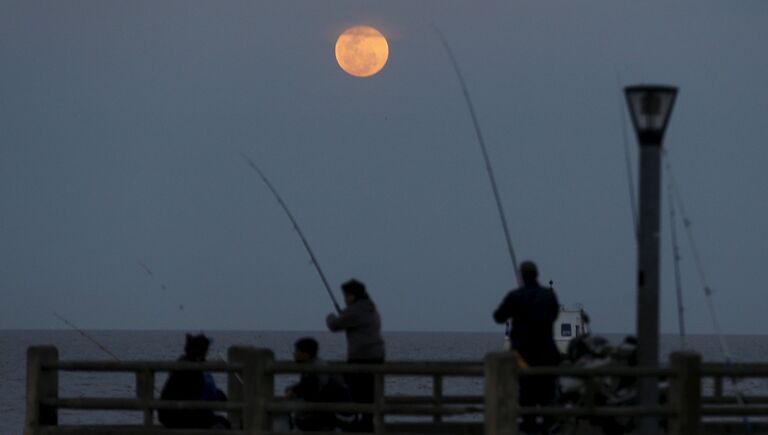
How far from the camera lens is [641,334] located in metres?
12.9

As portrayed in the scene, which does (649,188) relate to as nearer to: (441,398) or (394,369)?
(394,369)

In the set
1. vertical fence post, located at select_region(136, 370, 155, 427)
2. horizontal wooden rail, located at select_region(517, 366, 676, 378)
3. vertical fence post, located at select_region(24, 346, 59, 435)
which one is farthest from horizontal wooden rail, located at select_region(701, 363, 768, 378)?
vertical fence post, located at select_region(24, 346, 59, 435)

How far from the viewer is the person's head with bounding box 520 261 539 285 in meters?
14.6

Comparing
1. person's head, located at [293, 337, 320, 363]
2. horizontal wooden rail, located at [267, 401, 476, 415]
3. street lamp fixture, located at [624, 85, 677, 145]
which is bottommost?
horizontal wooden rail, located at [267, 401, 476, 415]

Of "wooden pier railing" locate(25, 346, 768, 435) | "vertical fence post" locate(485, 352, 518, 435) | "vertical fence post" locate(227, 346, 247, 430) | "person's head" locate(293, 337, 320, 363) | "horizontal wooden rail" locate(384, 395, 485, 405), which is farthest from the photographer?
"horizontal wooden rail" locate(384, 395, 485, 405)

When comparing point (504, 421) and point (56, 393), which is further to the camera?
point (56, 393)

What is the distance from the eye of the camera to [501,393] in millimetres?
12844

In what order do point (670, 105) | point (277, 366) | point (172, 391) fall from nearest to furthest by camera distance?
1. point (670, 105)
2. point (277, 366)
3. point (172, 391)

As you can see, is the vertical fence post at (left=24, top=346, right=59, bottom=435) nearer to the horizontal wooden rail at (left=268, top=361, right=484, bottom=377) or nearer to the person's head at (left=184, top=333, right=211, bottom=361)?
the person's head at (left=184, top=333, right=211, bottom=361)

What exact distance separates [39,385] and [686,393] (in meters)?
5.95

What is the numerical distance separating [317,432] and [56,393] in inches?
108

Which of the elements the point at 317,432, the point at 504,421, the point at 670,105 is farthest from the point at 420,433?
the point at 670,105

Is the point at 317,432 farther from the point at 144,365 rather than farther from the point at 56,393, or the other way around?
the point at 56,393

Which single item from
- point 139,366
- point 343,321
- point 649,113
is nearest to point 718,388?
point 343,321
